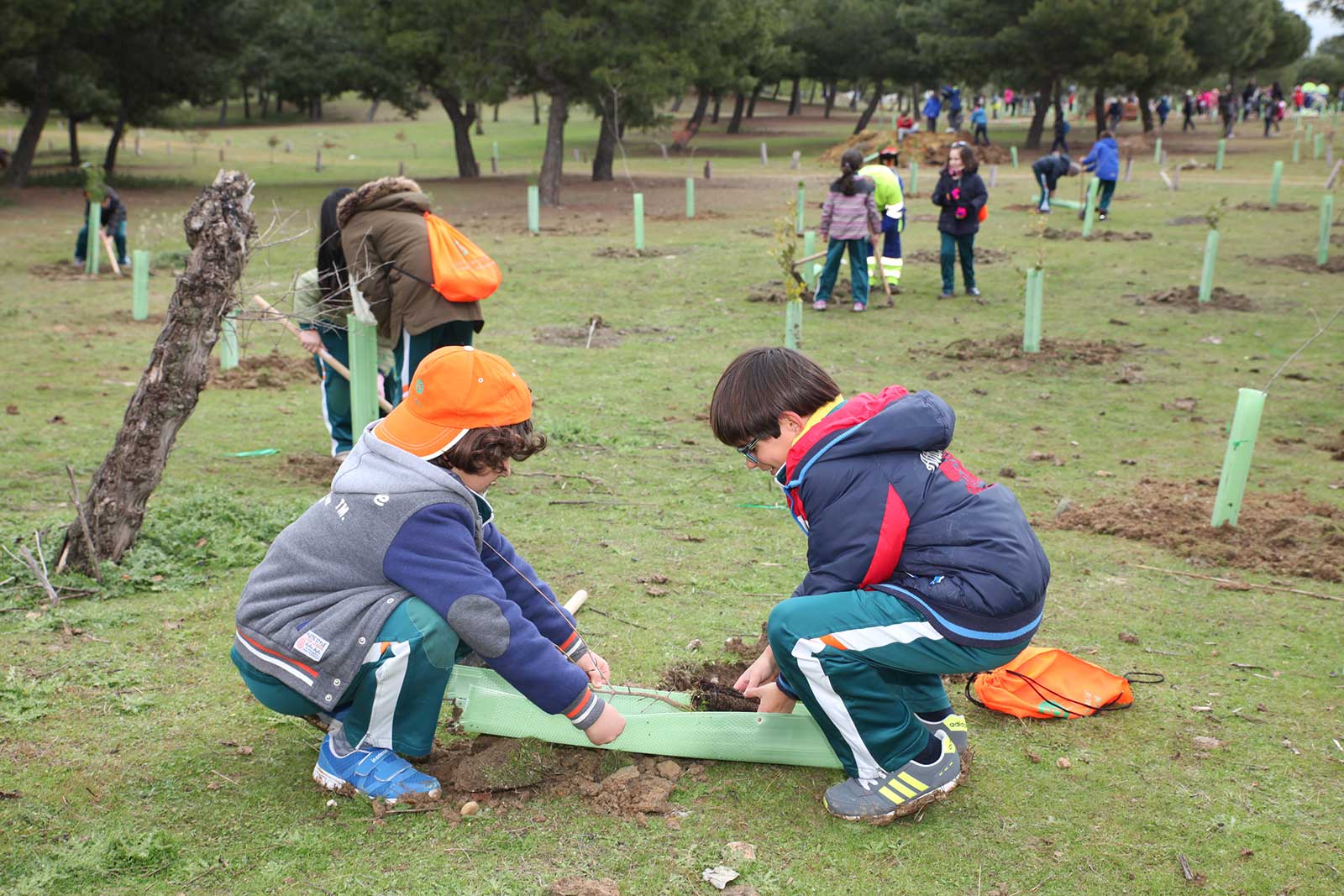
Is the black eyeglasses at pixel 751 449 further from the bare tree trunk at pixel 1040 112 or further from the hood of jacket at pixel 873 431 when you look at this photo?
the bare tree trunk at pixel 1040 112

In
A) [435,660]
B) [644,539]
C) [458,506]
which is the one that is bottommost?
[644,539]

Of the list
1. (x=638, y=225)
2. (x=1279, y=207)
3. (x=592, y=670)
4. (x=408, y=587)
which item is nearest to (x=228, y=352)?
(x=592, y=670)

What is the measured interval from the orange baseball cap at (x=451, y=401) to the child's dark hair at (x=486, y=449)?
0.02m

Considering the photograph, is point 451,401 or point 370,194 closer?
point 451,401

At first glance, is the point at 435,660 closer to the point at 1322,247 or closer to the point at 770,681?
the point at 770,681

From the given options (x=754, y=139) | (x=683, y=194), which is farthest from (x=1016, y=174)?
(x=754, y=139)

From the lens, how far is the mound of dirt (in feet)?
120

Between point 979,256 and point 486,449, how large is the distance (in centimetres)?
1587

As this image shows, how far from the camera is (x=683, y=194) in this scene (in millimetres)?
28641

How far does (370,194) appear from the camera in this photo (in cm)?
642

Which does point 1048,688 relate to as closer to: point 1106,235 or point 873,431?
point 873,431

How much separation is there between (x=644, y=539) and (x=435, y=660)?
2.88m

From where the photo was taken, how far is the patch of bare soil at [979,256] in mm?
17408

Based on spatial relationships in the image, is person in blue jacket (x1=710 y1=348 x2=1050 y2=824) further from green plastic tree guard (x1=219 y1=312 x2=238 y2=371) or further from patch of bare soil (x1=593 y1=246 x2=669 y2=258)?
patch of bare soil (x1=593 y1=246 x2=669 y2=258)
